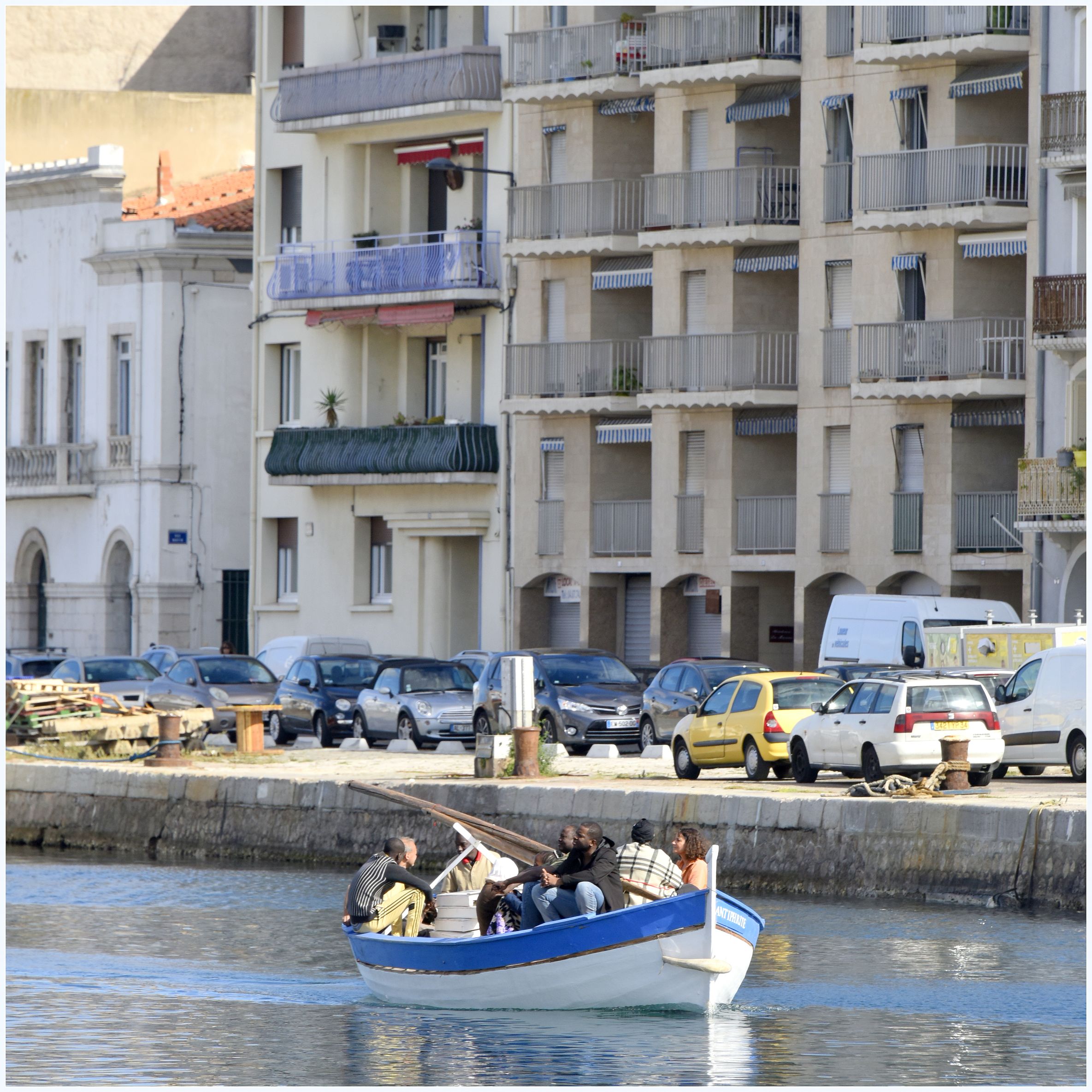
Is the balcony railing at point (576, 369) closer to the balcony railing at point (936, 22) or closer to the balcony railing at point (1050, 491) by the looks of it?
the balcony railing at point (936, 22)

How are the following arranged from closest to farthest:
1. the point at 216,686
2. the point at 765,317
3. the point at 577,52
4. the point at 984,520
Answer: the point at 216,686 → the point at 984,520 → the point at 765,317 → the point at 577,52

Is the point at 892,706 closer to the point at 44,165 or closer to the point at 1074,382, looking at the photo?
the point at 1074,382

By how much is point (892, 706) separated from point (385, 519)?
92.5ft

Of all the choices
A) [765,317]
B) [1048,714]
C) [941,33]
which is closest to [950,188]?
[941,33]

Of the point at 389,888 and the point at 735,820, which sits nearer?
the point at 389,888

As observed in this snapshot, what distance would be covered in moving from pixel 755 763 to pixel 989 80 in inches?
712

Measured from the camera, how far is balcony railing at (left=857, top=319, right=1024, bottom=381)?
151 feet

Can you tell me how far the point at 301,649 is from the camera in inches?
1925

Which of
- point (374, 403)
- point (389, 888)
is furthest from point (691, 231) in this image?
point (389, 888)

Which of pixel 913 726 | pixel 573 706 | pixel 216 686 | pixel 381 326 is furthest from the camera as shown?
pixel 381 326

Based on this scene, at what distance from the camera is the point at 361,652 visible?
49.3 meters

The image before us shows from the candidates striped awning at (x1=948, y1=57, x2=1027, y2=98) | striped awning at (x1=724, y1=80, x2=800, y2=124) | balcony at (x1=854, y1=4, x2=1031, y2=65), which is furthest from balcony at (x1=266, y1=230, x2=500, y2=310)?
striped awning at (x1=948, y1=57, x2=1027, y2=98)

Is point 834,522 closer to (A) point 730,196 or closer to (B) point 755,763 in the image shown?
(A) point 730,196

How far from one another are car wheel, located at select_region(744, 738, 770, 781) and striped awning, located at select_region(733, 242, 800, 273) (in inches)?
749
